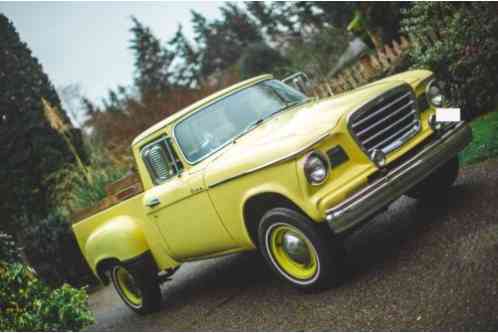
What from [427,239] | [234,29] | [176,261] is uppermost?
[234,29]

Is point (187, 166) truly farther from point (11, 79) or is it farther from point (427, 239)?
point (11, 79)

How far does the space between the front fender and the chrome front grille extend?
9.86ft

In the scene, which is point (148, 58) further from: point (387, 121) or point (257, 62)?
point (387, 121)

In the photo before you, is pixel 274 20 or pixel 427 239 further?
pixel 274 20

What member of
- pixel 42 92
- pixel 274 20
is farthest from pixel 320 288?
pixel 274 20

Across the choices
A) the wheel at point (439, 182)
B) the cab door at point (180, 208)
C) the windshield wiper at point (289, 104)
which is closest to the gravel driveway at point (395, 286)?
the wheel at point (439, 182)

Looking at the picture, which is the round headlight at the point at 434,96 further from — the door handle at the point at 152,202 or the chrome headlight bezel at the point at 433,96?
the door handle at the point at 152,202

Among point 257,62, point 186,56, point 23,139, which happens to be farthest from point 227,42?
point 23,139

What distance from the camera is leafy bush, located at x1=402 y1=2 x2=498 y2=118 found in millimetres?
6793

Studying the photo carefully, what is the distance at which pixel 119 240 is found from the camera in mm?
5902

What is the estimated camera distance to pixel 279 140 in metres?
4.18

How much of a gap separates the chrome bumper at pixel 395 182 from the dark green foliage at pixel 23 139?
42.5 ft

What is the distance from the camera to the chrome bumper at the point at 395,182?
3.77m

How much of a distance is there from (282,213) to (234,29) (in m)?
57.6
